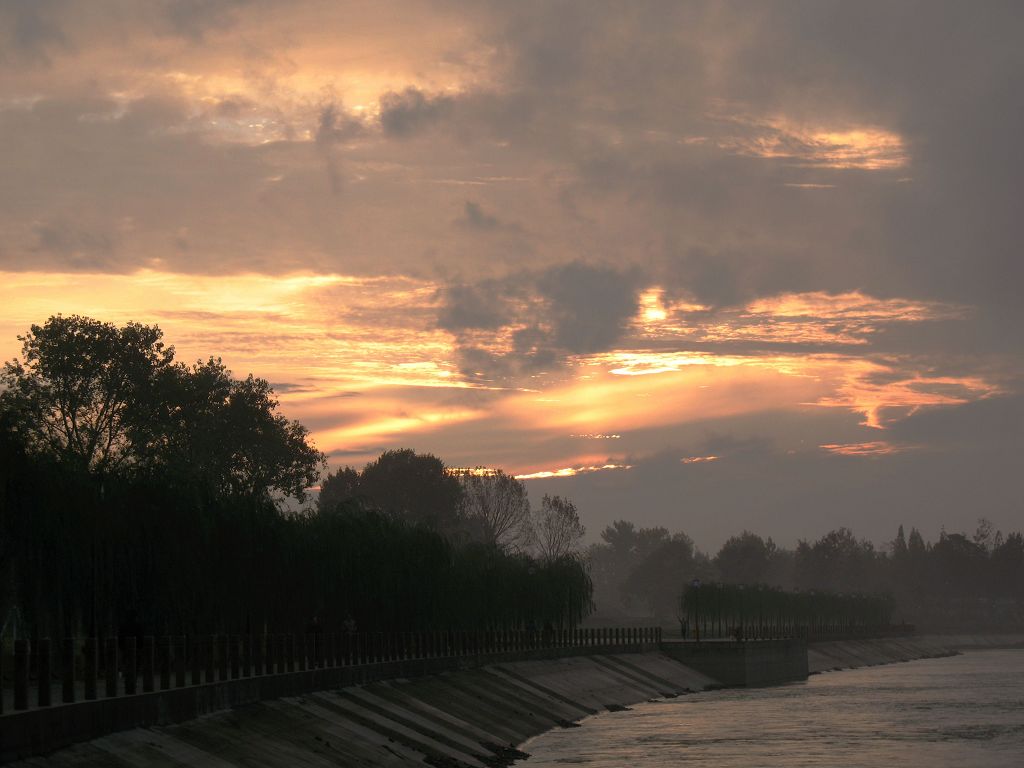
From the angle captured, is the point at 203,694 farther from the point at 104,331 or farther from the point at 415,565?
the point at 104,331

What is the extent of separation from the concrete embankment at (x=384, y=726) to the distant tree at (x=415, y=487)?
9387 cm

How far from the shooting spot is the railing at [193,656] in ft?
89.7

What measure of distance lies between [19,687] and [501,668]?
1952 inches

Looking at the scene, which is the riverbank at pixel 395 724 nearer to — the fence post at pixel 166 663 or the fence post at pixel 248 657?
the fence post at pixel 166 663

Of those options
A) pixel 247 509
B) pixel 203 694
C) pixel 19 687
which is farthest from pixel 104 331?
pixel 19 687

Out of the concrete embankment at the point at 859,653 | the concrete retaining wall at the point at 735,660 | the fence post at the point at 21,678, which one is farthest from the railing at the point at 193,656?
the concrete embankment at the point at 859,653

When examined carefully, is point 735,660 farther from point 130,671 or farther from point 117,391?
point 130,671

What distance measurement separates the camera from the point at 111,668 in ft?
100

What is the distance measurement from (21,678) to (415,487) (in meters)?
152

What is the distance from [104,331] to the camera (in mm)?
97875

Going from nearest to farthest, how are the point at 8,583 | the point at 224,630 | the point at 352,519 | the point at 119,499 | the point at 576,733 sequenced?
the point at 8,583, the point at 119,499, the point at 224,630, the point at 576,733, the point at 352,519

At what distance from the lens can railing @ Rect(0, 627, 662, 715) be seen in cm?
2733

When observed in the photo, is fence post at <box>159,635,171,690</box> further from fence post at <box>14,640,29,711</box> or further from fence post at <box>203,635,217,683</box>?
fence post at <box>14,640,29,711</box>

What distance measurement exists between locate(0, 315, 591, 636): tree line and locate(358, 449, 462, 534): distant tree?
63.6m
